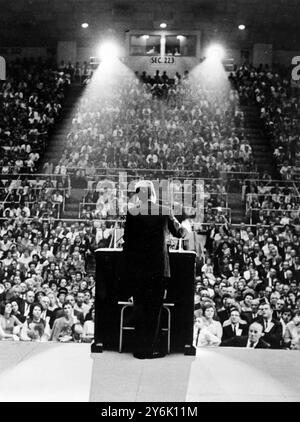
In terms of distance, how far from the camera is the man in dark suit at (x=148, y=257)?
3.14 meters

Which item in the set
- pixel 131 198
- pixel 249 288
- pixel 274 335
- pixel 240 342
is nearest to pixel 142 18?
pixel 131 198

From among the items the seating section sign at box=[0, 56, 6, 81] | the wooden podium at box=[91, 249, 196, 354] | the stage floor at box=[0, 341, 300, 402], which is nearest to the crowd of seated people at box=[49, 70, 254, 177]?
the seating section sign at box=[0, 56, 6, 81]

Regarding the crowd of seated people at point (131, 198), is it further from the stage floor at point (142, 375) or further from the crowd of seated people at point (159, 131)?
the stage floor at point (142, 375)

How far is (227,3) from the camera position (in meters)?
11.5

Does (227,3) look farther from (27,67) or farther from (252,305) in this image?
(252,305)

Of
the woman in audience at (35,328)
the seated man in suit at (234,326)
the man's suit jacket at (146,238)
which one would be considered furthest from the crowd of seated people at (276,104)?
the man's suit jacket at (146,238)

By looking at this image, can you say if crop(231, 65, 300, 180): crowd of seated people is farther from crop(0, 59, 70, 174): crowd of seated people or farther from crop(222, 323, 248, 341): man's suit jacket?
crop(222, 323, 248, 341): man's suit jacket

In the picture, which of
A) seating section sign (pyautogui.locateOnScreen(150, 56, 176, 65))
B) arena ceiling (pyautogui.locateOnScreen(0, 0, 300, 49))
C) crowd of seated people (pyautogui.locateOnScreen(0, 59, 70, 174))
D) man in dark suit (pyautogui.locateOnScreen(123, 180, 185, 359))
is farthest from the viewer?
seating section sign (pyautogui.locateOnScreen(150, 56, 176, 65))

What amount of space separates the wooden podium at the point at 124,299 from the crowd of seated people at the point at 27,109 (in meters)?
7.86

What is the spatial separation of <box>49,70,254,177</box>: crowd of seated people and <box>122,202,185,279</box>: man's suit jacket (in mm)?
7458

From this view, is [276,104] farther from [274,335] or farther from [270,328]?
[274,335]

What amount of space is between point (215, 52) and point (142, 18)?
213 centimetres

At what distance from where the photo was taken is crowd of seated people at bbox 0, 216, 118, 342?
5543mm

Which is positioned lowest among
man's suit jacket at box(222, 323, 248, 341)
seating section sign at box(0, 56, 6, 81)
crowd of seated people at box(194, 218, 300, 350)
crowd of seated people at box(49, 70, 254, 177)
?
man's suit jacket at box(222, 323, 248, 341)
